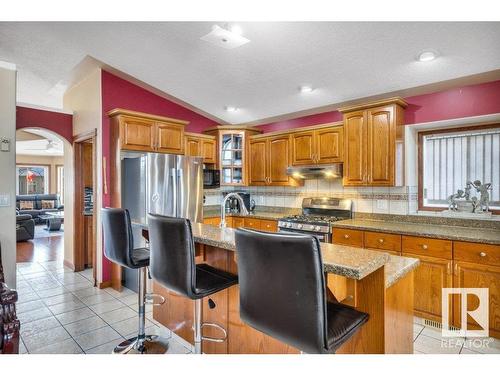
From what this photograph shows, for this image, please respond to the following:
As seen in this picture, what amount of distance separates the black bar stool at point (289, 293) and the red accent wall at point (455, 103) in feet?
9.01

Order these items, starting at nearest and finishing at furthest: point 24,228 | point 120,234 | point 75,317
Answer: point 120,234 < point 75,317 < point 24,228

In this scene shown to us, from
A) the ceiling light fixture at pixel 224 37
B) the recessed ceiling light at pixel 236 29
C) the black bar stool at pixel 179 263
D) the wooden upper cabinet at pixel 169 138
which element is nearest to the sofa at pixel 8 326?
the black bar stool at pixel 179 263

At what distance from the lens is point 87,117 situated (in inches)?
166

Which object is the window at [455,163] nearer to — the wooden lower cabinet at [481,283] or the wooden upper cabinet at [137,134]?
the wooden lower cabinet at [481,283]

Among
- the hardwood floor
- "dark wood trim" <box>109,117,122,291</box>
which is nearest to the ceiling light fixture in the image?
"dark wood trim" <box>109,117,122,291</box>

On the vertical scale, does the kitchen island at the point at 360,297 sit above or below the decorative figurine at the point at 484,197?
below

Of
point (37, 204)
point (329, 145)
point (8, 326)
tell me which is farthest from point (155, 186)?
point (37, 204)

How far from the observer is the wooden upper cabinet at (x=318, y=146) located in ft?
12.5

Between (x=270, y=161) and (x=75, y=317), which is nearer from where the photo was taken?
(x=75, y=317)

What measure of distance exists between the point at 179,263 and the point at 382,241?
87.0 inches

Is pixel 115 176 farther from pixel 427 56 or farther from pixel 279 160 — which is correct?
pixel 427 56

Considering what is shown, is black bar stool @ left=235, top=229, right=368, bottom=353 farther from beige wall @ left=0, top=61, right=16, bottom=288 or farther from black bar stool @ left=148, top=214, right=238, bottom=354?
beige wall @ left=0, top=61, right=16, bottom=288
